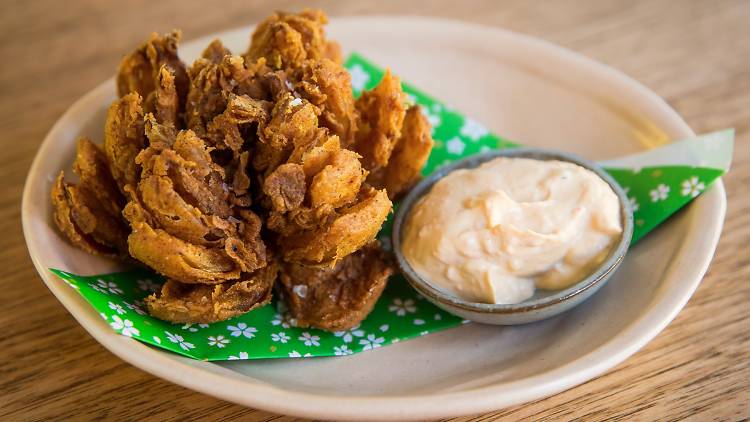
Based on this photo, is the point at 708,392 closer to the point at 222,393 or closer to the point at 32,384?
the point at 222,393

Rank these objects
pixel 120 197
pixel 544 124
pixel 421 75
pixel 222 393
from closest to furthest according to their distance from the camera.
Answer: pixel 222 393
pixel 120 197
pixel 544 124
pixel 421 75

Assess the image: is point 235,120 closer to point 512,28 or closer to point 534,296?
point 534,296

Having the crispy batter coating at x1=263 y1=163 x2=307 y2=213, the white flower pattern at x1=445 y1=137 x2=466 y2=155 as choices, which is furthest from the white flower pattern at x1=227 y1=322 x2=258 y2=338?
the white flower pattern at x1=445 y1=137 x2=466 y2=155

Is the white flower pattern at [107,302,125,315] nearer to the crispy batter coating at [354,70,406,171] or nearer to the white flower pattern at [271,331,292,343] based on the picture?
the white flower pattern at [271,331,292,343]

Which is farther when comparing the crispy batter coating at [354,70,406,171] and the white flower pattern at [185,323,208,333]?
the crispy batter coating at [354,70,406,171]

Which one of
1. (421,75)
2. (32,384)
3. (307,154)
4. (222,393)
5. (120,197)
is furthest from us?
(421,75)

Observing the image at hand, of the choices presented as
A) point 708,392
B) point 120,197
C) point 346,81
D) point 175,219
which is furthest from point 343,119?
point 708,392
